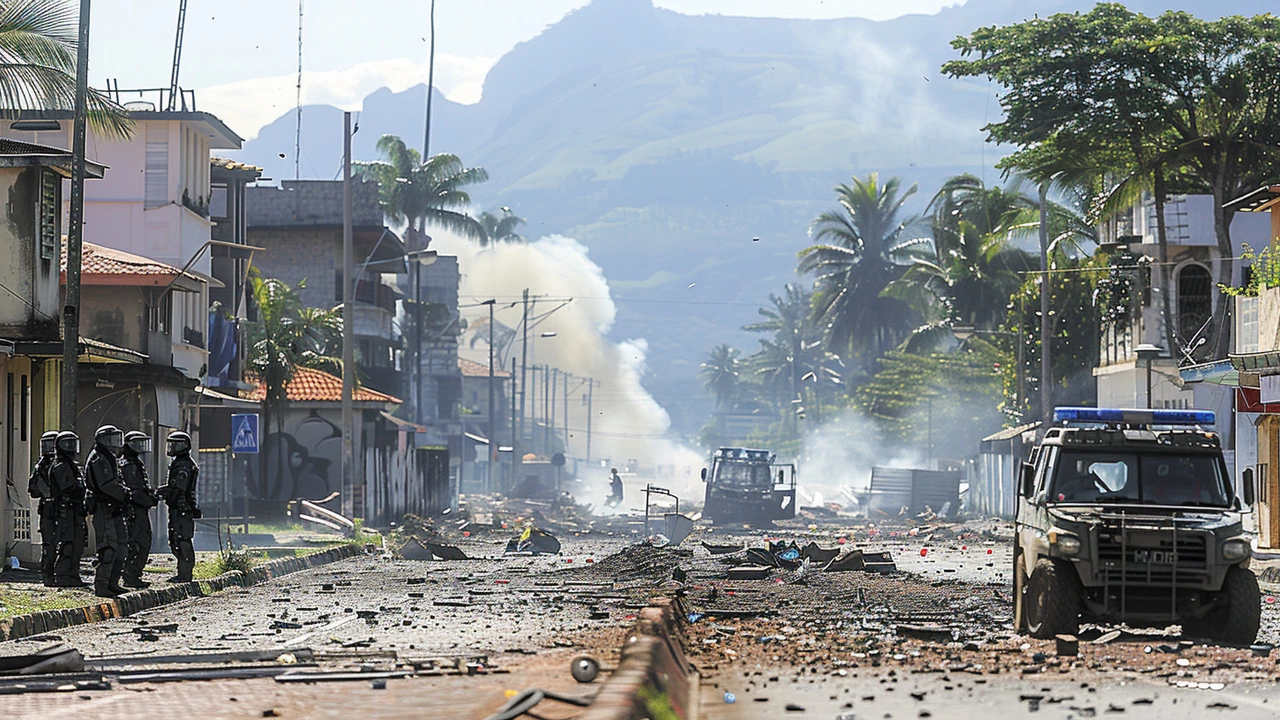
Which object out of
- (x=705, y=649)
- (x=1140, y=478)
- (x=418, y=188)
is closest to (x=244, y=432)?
(x=705, y=649)

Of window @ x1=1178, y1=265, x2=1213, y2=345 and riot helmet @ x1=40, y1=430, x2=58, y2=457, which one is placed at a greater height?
window @ x1=1178, y1=265, x2=1213, y2=345

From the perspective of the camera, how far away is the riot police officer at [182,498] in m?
22.8

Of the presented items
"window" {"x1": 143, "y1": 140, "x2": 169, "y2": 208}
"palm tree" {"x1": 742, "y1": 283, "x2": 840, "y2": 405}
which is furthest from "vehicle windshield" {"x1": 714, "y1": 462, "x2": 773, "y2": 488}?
"palm tree" {"x1": 742, "y1": 283, "x2": 840, "y2": 405}

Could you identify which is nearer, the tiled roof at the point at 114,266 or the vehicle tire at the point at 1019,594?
the vehicle tire at the point at 1019,594

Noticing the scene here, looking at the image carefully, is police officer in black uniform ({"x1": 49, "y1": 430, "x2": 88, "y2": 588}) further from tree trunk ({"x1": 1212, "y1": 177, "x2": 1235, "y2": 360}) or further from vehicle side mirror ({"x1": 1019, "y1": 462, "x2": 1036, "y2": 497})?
tree trunk ({"x1": 1212, "y1": 177, "x2": 1235, "y2": 360})

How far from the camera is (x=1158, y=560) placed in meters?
14.2

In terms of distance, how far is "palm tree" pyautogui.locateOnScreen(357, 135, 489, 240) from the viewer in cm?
7912

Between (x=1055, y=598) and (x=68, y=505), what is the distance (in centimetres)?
1271

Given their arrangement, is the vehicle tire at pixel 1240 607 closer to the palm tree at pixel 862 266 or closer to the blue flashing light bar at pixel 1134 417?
the blue flashing light bar at pixel 1134 417

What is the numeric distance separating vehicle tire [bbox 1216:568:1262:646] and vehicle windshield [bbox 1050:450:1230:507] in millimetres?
812

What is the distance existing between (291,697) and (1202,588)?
296 inches

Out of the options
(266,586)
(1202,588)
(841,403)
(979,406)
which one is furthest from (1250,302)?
(841,403)

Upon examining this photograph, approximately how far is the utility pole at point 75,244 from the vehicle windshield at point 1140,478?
1469 cm

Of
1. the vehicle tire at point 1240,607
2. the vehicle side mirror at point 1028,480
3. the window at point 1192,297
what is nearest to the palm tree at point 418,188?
the window at point 1192,297
